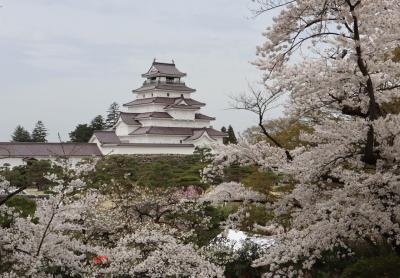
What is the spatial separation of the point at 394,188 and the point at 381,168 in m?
0.33

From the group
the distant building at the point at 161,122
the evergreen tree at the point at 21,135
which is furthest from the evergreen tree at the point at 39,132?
the distant building at the point at 161,122

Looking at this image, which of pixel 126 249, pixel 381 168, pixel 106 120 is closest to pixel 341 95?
pixel 381 168

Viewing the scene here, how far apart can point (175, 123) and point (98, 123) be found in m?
21.5

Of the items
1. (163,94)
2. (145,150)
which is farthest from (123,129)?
(163,94)

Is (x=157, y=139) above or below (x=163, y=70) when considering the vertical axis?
below

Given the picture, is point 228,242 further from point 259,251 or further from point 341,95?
point 341,95

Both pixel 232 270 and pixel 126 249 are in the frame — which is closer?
pixel 126 249

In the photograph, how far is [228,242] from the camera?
11.8m

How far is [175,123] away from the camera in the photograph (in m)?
50.1

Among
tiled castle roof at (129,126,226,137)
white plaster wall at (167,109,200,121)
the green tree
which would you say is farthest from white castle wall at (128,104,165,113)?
the green tree

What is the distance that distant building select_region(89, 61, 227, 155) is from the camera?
4672cm

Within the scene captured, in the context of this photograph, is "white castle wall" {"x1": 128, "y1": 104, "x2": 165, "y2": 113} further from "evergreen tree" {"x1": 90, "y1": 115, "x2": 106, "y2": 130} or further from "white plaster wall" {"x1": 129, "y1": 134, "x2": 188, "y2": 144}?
"evergreen tree" {"x1": 90, "y1": 115, "x2": 106, "y2": 130}

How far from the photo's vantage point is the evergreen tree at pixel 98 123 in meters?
67.5

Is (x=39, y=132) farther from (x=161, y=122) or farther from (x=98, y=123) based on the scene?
(x=161, y=122)
